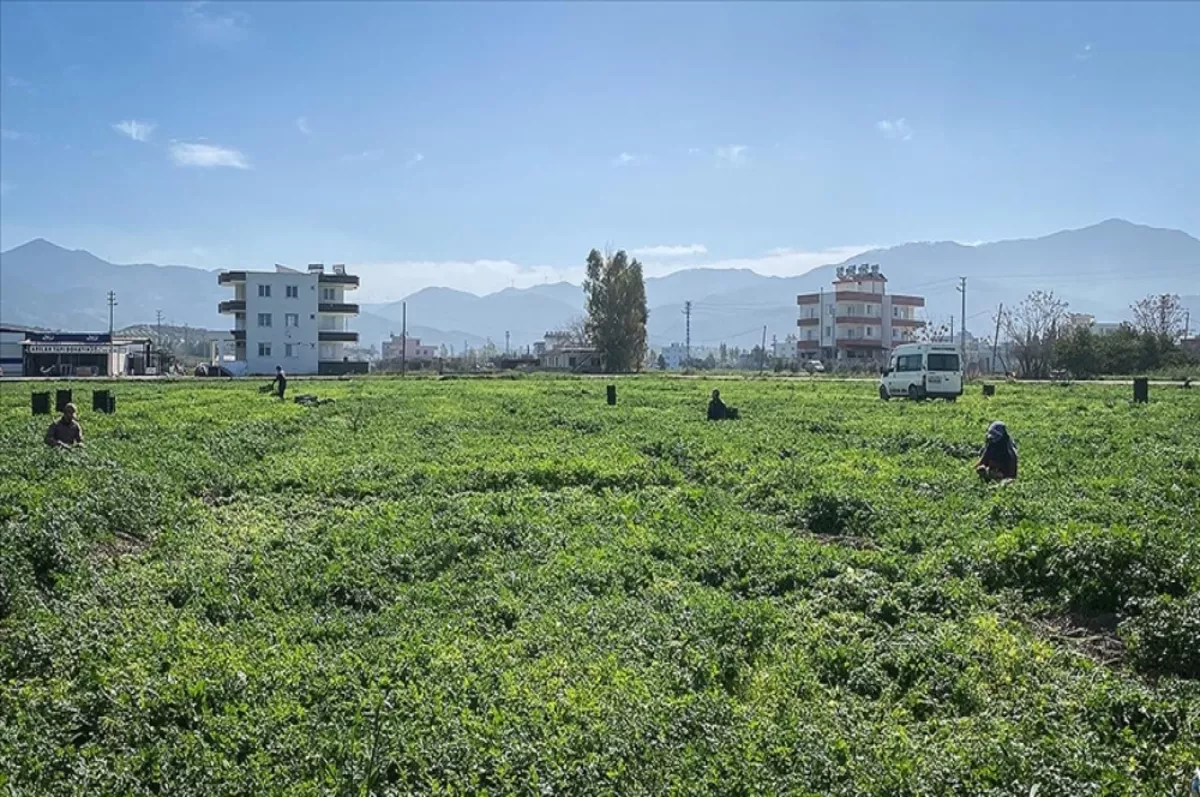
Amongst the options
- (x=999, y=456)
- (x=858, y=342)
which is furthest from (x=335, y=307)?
(x=999, y=456)

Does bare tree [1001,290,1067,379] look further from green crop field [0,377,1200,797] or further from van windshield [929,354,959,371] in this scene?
green crop field [0,377,1200,797]

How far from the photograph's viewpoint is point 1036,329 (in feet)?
297

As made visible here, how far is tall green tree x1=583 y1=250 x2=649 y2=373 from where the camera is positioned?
337ft

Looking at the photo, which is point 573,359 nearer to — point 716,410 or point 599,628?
point 716,410

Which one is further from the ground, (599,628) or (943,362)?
(943,362)

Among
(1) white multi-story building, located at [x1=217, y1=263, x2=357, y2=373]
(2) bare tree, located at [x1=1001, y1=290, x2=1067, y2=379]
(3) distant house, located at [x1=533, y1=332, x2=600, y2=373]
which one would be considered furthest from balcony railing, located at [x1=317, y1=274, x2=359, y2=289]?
(2) bare tree, located at [x1=1001, y1=290, x2=1067, y2=379]

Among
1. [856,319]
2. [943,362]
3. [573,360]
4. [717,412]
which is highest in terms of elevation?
[856,319]

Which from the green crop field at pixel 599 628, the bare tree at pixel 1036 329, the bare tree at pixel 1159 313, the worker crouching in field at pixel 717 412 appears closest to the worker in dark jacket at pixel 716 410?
the worker crouching in field at pixel 717 412

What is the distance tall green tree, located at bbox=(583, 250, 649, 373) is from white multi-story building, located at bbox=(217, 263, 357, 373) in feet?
90.1

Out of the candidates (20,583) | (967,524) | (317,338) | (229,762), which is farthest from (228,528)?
(317,338)

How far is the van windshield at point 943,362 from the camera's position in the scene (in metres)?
39.2

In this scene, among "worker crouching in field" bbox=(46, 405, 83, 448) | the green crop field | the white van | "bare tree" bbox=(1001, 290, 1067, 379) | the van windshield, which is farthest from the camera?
"bare tree" bbox=(1001, 290, 1067, 379)

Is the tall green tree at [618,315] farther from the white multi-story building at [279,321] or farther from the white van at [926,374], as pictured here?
the white van at [926,374]

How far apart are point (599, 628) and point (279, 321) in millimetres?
102634
